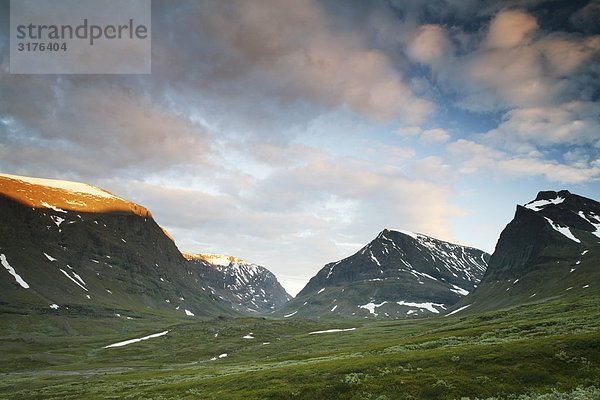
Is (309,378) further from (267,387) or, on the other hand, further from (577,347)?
(577,347)

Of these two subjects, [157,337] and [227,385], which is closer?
[227,385]

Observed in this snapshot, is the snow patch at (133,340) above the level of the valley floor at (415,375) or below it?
below

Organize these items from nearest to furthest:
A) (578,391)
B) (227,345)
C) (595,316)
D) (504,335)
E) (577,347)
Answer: (578,391), (577,347), (504,335), (595,316), (227,345)

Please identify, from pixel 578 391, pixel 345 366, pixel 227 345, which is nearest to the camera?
pixel 578 391

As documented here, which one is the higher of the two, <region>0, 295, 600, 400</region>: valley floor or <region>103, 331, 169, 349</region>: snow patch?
<region>0, 295, 600, 400</region>: valley floor

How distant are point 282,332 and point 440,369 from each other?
428 ft

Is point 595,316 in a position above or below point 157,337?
above

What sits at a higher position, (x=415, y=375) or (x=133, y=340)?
(x=415, y=375)

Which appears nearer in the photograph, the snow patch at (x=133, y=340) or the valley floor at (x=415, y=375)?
the valley floor at (x=415, y=375)

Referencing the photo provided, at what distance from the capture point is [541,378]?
33719mm

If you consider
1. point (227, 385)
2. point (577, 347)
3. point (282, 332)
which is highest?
point (577, 347)

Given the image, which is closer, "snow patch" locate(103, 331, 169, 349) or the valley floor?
the valley floor

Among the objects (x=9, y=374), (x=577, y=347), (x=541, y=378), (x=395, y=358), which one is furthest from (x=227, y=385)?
(x=9, y=374)

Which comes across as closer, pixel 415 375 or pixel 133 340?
pixel 415 375
